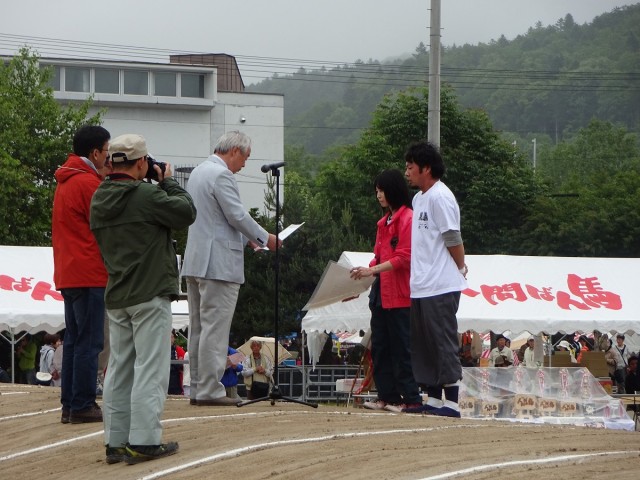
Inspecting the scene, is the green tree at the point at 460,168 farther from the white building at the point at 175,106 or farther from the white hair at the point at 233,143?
the white hair at the point at 233,143

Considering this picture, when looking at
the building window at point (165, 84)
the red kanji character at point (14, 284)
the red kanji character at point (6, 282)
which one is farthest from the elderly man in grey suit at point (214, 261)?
the building window at point (165, 84)

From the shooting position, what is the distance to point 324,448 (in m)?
6.71

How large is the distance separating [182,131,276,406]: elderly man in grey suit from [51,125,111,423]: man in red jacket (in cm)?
94

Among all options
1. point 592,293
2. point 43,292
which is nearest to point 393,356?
point 592,293

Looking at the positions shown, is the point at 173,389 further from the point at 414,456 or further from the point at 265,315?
the point at 265,315

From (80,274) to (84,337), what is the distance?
1.47 ft

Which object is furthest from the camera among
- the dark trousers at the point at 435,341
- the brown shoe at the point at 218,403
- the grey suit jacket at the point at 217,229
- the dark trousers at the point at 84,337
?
the brown shoe at the point at 218,403

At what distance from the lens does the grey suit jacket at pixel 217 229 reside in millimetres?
8906

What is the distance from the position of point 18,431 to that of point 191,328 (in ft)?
5.09

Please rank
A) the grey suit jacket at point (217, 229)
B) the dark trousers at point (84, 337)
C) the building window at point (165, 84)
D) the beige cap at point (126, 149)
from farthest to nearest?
the building window at point (165, 84) → the grey suit jacket at point (217, 229) → the dark trousers at point (84, 337) → the beige cap at point (126, 149)

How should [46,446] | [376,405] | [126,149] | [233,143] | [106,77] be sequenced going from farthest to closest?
[106,77] < [376,405] < [233,143] < [46,446] < [126,149]

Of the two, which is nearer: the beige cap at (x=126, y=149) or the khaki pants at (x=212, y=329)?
the beige cap at (x=126, y=149)

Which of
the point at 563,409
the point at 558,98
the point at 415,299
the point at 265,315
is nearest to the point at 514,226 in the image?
the point at 265,315

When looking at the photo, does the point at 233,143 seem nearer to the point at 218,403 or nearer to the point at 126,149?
the point at 218,403
